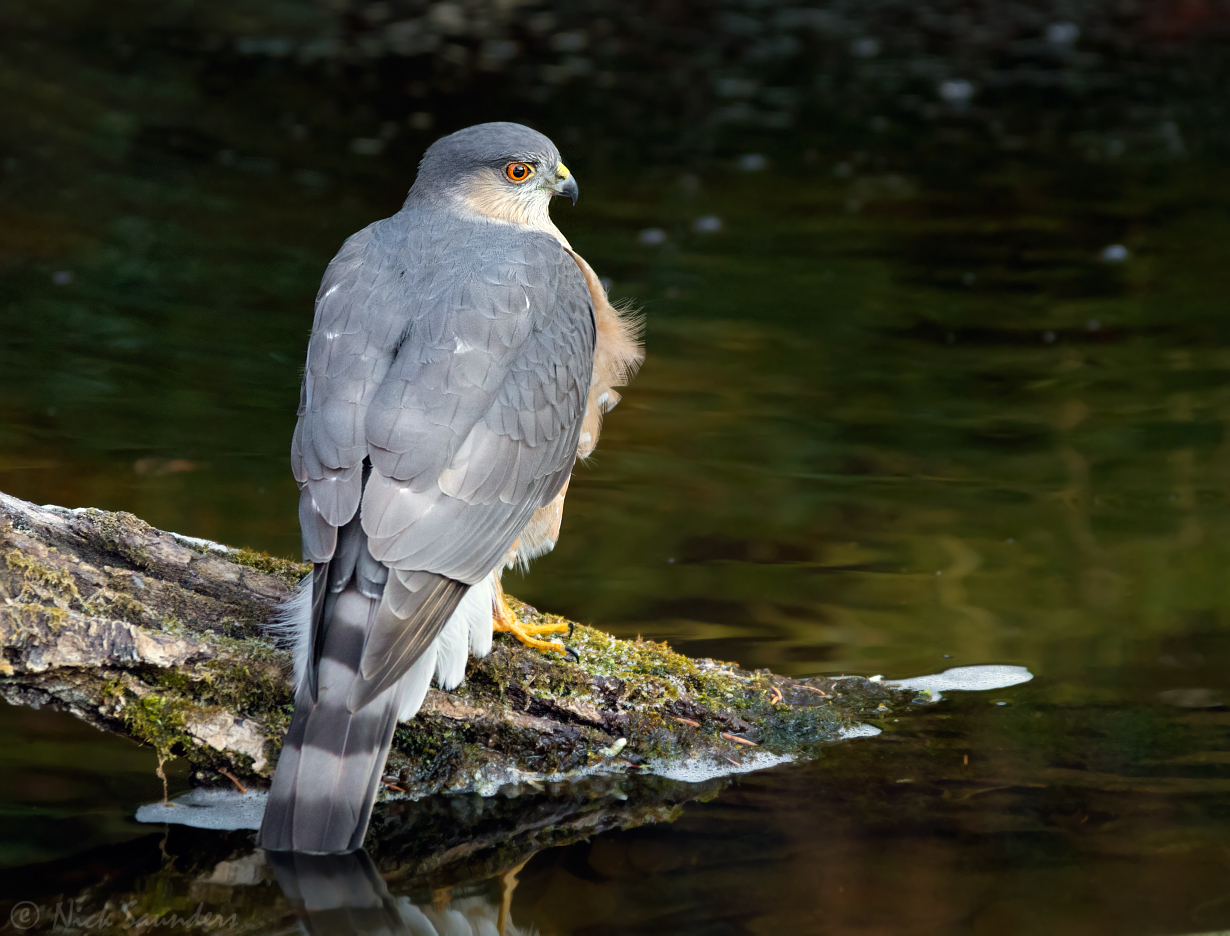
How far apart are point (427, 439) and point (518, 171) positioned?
4.12ft

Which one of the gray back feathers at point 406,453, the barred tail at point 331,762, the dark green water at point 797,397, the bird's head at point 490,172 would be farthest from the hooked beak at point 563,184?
the barred tail at point 331,762

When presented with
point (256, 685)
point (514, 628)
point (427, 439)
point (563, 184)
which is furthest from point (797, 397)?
point (256, 685)

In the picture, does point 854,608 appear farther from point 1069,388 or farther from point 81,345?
point 81,345

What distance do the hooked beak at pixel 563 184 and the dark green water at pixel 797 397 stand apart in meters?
1.62

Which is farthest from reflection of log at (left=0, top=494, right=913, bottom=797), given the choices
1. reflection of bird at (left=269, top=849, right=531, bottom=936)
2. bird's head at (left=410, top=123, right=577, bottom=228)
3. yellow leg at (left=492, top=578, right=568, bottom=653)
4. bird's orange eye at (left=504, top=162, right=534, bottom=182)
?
bird's orange eye at (left=504, top=162, right=534, bottom=182)

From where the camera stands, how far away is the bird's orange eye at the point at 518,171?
13.7 feet

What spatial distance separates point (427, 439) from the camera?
129 inches

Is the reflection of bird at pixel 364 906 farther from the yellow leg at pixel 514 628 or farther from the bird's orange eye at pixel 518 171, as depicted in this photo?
the bird's orange eye at pixel 518 171

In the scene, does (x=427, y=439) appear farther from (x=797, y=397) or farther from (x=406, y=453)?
(x=797, y=397)

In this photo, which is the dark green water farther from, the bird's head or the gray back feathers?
the bird's head

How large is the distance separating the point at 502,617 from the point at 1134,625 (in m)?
2.59

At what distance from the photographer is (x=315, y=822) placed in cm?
300

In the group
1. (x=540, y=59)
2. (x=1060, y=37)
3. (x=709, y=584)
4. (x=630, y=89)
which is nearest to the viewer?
(x=709, y=584)

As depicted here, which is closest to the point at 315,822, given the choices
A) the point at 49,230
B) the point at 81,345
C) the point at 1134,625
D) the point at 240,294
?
the point at 1134,625
